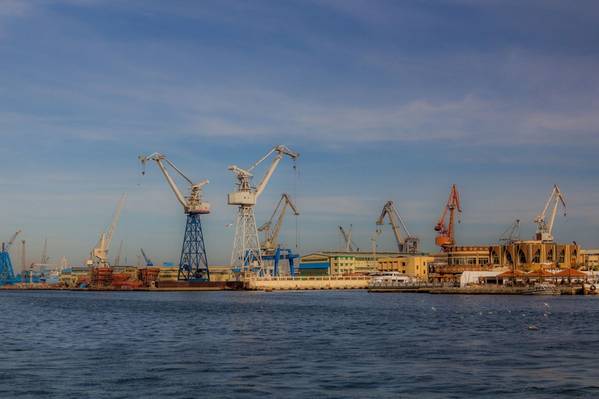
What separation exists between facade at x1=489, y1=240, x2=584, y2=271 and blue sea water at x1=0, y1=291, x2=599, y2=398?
408 ft

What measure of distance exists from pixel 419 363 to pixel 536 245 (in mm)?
158228

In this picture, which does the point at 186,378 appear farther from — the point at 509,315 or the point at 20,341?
the point at 509,315

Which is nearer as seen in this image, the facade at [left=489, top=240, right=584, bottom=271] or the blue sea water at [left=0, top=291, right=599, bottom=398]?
the blue sea water at [left=0, top=291, right=599, bottom=398]

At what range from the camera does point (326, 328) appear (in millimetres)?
59906

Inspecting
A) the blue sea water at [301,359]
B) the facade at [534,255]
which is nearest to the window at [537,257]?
the facade at [534,255]

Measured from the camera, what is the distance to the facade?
18650 centimetres

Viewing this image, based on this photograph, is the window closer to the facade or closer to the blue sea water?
the facade

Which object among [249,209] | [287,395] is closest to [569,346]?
[287,395]

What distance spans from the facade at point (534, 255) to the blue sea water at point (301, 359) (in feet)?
408

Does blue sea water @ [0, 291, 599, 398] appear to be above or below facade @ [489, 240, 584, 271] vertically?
below

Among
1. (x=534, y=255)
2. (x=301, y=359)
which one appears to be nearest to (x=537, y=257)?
(x=534, y=255)

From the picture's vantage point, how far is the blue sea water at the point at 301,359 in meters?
30.9

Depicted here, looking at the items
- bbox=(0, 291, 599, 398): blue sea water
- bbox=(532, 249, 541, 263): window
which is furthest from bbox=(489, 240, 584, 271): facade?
bbox=(0, 291, 599, 398): blue sea water

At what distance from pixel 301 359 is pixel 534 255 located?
157784 millimetres
